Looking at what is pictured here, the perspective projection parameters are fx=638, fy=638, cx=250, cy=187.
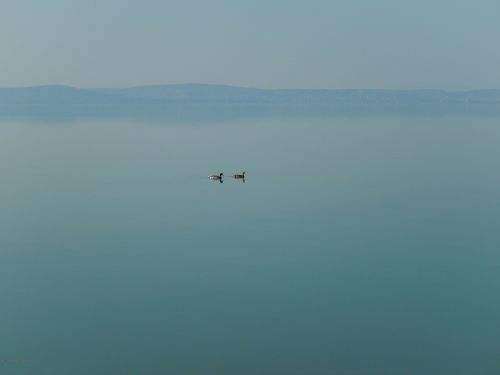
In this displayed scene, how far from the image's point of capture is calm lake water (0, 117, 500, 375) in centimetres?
1150

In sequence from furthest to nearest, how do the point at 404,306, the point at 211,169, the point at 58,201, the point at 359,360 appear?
the point at 211,169, the point at 58,201, the point at 404,306, the point at 359,360

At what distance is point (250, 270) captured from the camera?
1557cm

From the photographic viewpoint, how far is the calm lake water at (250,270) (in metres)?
11.5

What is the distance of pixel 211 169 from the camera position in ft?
101

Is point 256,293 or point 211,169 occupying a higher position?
point 211,169

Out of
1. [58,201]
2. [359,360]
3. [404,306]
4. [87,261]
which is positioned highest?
[58,201]

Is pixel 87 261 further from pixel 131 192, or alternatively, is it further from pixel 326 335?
pixel 131 192

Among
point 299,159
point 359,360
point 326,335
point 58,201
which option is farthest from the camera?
point 299,159

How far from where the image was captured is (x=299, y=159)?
Answer: 3444 centimetres

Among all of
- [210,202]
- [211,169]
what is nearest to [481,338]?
[210,202]

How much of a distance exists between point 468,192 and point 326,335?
1489 cm

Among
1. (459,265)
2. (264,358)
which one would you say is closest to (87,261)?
(264,358)

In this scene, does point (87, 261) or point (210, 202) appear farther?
point (210, 202)

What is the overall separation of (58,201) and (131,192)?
9.52ft
